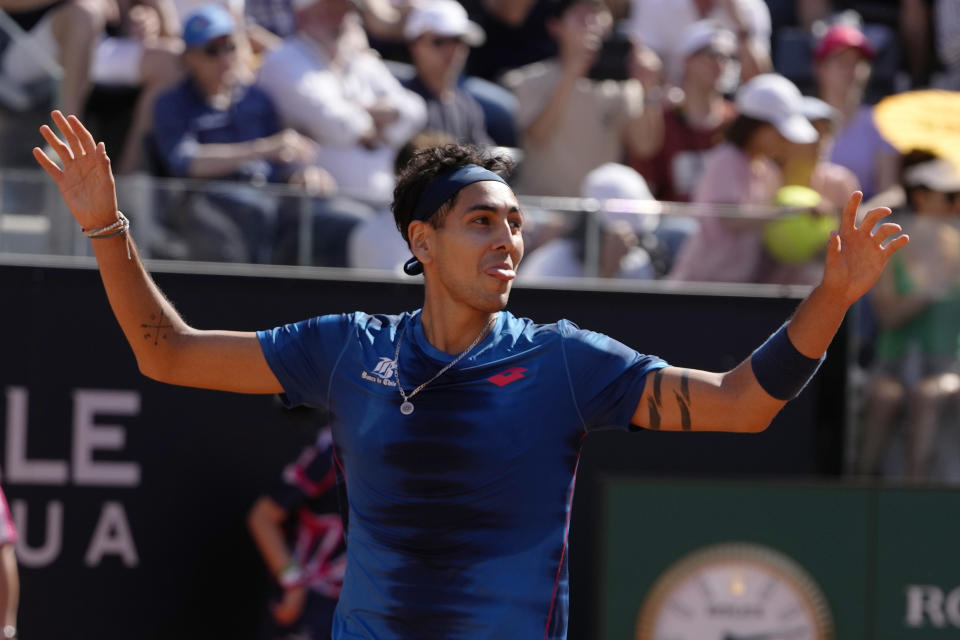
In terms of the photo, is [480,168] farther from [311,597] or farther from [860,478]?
[860,478]

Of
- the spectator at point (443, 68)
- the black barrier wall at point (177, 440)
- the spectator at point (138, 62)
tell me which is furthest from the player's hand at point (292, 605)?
the spectator at point (443, 68)

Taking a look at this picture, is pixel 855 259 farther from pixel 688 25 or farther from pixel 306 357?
pixel 688 25

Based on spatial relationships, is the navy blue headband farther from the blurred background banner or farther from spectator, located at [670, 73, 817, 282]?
spectator, located at [670, 73, 817, 282]

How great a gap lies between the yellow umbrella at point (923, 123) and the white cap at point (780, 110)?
0.38 meters

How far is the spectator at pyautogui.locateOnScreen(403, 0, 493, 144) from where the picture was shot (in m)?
7.35

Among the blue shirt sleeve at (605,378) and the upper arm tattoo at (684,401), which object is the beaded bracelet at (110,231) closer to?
the blue shirt sleeve at (605,378)

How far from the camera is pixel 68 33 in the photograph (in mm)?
7156

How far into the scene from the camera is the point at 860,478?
→ 21.6 ft

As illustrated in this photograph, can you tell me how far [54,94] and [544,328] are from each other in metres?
4.21

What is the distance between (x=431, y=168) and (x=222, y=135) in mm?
3613

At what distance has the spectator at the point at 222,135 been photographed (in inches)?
257

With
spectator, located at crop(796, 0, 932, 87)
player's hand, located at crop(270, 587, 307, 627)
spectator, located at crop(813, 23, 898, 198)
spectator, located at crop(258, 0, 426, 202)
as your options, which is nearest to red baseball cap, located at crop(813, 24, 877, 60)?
spectator, located at crop(813, 23, 898, 198)

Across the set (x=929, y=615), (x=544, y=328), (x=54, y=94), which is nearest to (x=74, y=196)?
(x=544, y=328)

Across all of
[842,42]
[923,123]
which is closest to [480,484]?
[923,123]
